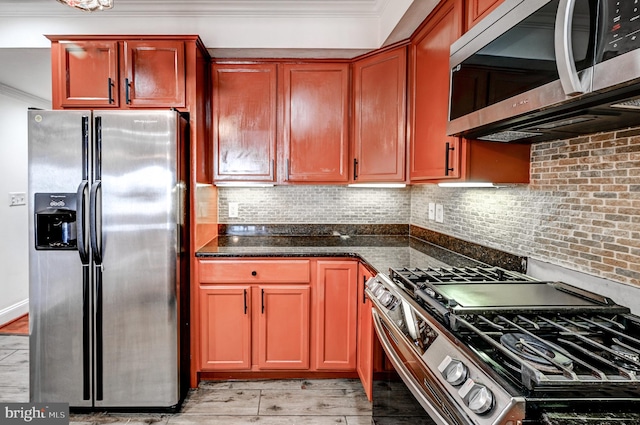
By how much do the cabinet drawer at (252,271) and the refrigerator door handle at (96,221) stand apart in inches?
22.6

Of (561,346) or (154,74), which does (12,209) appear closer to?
(154,74)

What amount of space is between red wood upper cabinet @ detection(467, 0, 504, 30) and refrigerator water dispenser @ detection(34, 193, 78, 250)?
2.18 metres

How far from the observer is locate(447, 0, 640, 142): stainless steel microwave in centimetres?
80

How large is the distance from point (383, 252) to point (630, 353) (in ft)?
5.18

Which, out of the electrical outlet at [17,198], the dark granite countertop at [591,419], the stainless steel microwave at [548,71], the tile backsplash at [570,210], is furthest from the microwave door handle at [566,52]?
the electrical outlet at [17,198]

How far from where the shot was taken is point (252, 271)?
94.1 inches

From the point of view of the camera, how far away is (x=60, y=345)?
213 centimetres

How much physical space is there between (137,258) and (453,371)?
1.80 m

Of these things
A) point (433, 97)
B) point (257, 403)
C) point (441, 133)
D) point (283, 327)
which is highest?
point (433, 97)

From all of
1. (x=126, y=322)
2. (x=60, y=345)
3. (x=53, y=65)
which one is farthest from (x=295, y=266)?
(x=53, y=65)

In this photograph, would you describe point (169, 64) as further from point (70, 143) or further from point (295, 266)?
point (295, 266)

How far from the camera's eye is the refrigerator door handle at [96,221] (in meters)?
2.04

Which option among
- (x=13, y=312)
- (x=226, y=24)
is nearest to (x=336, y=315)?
(x=226, y=24)

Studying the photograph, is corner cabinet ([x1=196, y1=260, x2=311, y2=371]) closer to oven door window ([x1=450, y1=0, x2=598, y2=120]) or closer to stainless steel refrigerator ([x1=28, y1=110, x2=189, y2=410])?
stainless steel refrigerator ([x1=28, y1=110, x2=189, y2=410])
